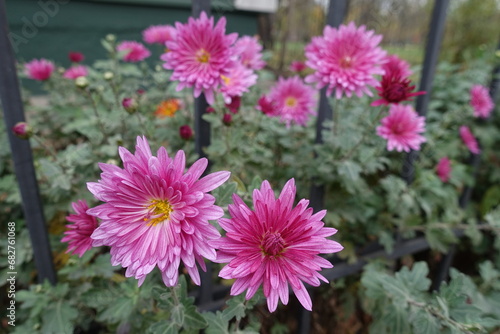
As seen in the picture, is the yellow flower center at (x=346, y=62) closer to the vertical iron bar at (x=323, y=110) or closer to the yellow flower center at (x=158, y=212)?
the vertical iron bar at (x=323, y=110)

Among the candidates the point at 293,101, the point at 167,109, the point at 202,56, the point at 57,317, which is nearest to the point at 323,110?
the point at 293,101

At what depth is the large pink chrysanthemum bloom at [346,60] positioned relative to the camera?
42.5 inches

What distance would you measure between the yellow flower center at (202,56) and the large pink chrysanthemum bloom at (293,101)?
411mm

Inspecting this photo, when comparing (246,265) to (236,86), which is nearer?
(246,265)

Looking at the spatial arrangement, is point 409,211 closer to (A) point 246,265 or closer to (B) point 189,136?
(B) point 189,136

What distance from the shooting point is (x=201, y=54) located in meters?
1.03

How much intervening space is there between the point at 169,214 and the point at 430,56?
1.39 metres

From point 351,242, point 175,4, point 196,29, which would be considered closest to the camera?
point 196,29

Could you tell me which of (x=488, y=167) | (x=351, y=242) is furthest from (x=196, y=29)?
(x=488, y=167)

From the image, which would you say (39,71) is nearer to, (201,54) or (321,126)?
(201,54)

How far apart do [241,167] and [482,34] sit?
6.51 m

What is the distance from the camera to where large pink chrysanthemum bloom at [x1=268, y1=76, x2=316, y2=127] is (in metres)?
1.37

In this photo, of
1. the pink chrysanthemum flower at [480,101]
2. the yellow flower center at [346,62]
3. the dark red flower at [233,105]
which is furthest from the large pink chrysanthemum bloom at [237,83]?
the pink chrysanthemum flower at [480,101]

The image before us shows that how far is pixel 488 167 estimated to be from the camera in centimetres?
230
